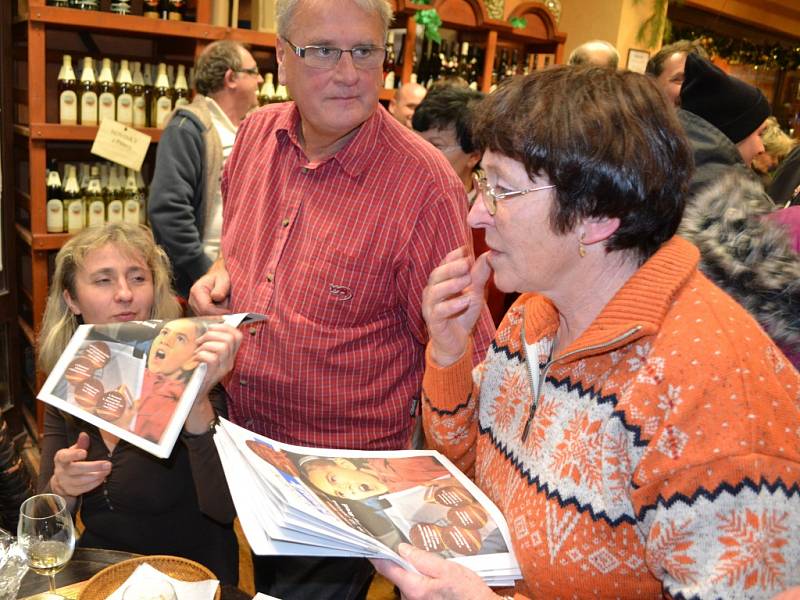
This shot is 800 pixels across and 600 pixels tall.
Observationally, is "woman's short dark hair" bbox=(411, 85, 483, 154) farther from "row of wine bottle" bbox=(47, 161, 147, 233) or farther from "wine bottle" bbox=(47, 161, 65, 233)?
"wine bottle" bbox=(47, 161, 65, 233)

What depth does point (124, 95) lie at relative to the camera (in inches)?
139

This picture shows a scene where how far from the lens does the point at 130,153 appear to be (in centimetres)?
345

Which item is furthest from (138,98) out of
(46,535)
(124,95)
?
(46,535)

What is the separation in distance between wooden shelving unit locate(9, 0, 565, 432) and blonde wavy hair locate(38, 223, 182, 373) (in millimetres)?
1503

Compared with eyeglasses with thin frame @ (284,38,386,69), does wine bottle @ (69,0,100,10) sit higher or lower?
higher

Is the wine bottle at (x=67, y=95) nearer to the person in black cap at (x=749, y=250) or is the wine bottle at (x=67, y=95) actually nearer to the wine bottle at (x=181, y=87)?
the wine bottle at (x=181, y=87)

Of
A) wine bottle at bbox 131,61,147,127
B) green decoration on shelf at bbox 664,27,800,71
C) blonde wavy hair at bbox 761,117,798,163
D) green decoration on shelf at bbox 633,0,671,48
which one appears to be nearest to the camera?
wine bottle at bbox 131,61,147,127

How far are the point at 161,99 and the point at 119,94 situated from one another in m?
0.22

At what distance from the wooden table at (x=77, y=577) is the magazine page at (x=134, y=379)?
30 centimetres

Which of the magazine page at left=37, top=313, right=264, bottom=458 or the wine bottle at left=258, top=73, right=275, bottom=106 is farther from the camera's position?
the wine bottle at left=258, top=73, right=275, bottom=106

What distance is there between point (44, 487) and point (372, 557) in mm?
1168

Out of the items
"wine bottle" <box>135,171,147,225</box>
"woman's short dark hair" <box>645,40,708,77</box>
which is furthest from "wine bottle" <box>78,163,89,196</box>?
"woman's short dark hair" <box>645,40,708,77</box>

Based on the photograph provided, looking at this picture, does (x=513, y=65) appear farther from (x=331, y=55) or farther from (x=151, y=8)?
(x=331, y=55)

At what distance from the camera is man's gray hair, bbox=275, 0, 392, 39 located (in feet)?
5.67
